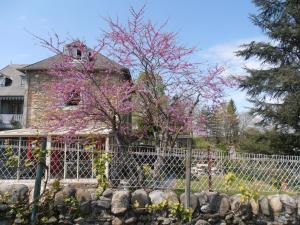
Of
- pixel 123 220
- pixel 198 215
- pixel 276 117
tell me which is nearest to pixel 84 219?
pixel 123 220

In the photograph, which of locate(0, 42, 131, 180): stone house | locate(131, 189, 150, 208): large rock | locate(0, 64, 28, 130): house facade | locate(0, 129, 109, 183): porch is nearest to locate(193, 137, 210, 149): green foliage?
locate(0, 42, 131, 180): stone house

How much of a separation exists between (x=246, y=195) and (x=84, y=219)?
2.27m

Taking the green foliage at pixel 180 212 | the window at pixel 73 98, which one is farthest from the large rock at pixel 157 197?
the window at pixel 73 98

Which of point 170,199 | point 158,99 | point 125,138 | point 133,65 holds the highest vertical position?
point 133,65

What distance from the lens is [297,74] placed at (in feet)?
46.5

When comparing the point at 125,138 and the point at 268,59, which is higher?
the point at 268,59

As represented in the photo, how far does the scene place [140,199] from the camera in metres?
5.14

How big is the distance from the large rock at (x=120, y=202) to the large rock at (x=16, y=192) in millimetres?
1176

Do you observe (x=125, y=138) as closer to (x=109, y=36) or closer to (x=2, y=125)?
(x=109, y=36)

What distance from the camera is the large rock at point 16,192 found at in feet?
16.3

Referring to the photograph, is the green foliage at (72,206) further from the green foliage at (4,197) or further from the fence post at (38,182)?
the green foliage at (4,197)

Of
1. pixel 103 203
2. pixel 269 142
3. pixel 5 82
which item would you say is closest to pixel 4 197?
pixel 103 203

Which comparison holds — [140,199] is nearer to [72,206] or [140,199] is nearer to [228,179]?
[72,206]

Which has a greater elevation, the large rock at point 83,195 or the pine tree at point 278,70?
the pine tree at point 278,70
